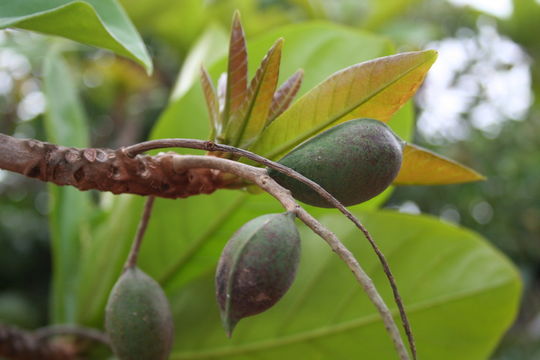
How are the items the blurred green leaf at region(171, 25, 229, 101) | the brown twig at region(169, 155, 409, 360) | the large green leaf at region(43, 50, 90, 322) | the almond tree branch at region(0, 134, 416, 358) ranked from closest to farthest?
the brown twig at region(169, 155, 409, 360) < the almond tree branch at region(0, 134, 416, 358) < the large green leaf at region(43, 50, 90, 322) < the blurred green leaf at region(171, 25, 229, 101)

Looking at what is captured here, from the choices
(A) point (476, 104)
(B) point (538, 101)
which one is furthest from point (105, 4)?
(B) point (538, 101)

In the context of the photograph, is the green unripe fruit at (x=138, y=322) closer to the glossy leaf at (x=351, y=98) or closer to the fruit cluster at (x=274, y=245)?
the fruit cluster at (x=274, y=245)

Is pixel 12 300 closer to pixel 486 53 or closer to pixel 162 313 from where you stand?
pixel 162 313

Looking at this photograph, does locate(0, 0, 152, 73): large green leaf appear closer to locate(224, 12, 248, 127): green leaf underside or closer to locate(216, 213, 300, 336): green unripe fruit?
locate(224, 12, 248, 127): green leaf underside

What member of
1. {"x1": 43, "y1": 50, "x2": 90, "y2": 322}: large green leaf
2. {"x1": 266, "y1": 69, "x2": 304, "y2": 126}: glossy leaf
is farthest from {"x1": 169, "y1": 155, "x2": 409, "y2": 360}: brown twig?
{"x1": 43, "y1": 50, "x2": 90, "y2": 322}: large green leaf

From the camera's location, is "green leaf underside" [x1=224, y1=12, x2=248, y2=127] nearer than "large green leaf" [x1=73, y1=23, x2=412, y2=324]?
Yes

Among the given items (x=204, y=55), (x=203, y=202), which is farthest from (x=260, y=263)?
(x=204, y=55)
